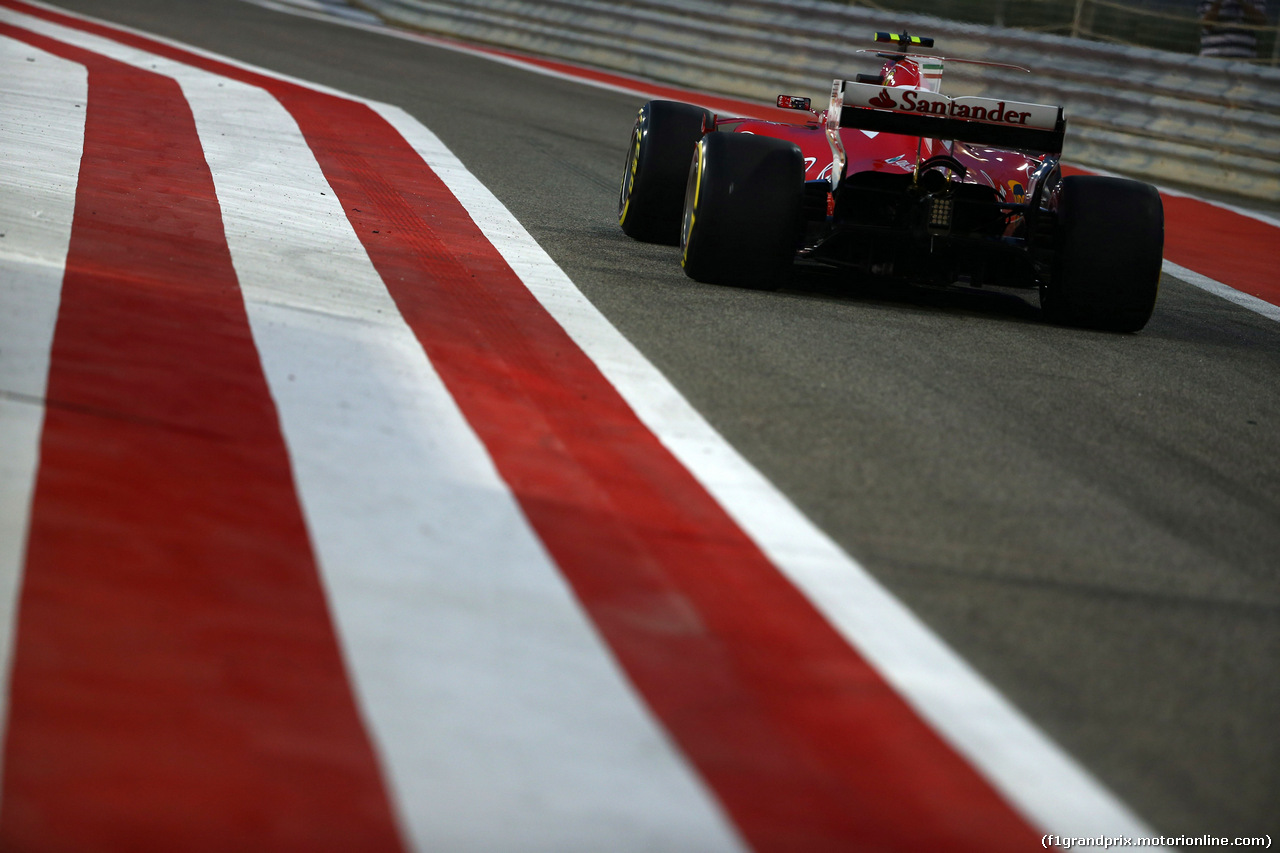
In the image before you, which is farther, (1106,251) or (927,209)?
(1106,251)

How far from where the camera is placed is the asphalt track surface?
104 inches

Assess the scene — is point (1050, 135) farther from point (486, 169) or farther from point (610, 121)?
point (610, 121)

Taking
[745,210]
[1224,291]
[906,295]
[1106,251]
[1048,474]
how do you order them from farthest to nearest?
[1224,291] < [906,295] < [1106,251] < [745,210] < [1048,474]

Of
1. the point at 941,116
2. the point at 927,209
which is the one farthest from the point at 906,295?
the point at 941,116

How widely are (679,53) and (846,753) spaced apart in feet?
58.7

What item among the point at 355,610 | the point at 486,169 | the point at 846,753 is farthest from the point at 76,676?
the point at 486,169

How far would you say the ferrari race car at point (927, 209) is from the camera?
243 inches

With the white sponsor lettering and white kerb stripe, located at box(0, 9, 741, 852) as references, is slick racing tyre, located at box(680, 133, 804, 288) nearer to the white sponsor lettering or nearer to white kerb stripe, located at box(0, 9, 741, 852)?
the white sponsor lettering

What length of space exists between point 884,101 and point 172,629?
4778 millimetres

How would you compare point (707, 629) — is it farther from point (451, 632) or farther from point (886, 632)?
point (451, 632)

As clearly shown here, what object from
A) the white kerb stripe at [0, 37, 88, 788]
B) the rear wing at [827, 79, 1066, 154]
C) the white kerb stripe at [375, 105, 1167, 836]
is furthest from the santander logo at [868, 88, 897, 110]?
the white kerb stripe at [0, 37, 88, 788]

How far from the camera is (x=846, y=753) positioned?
2361mm

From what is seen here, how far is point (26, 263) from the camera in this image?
490 centimetres

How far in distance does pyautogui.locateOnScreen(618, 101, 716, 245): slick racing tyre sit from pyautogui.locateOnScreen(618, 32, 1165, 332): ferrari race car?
84cm
